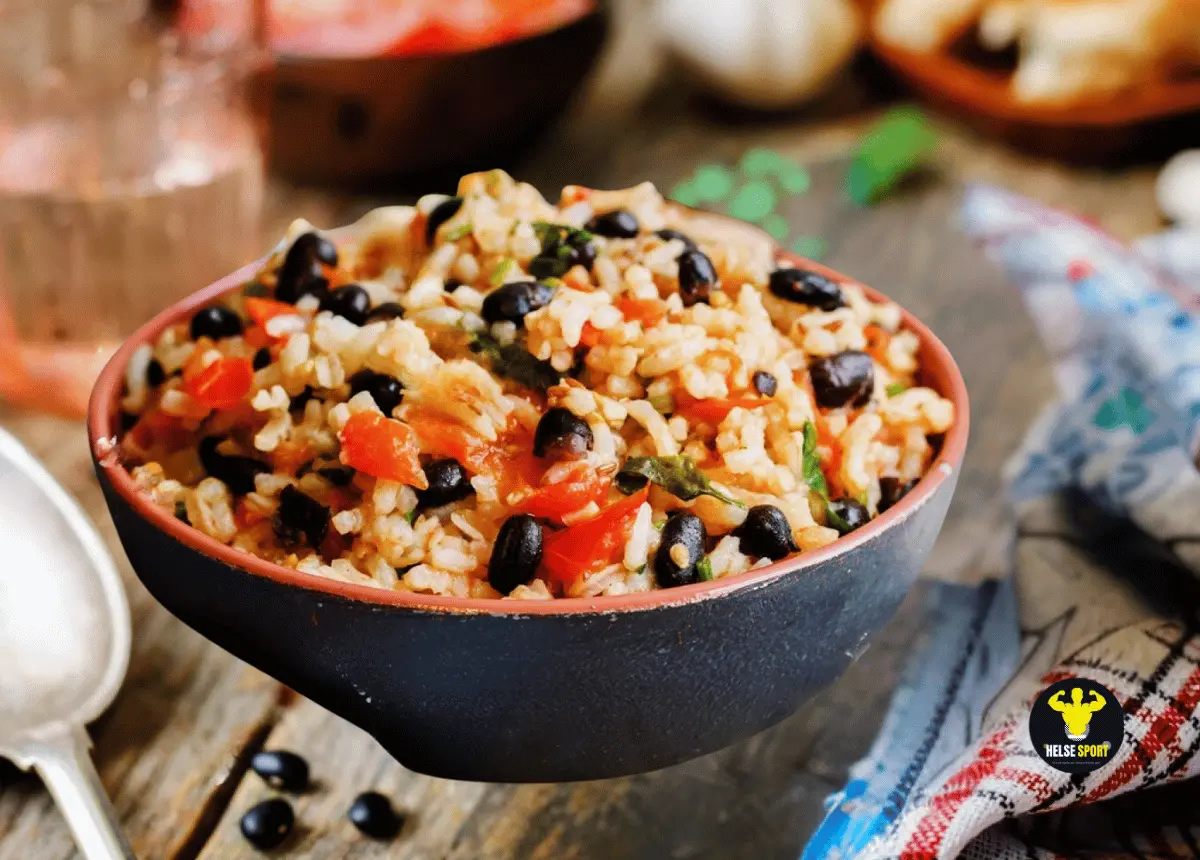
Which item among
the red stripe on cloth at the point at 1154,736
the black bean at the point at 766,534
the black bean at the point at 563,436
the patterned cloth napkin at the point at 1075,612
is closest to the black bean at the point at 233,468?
the black bean at the point at 563,436

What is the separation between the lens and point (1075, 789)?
152 cm

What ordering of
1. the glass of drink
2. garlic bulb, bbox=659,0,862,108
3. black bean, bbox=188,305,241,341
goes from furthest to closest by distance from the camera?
garlic bulb, bbox=659,0,862,108, the glass of drink, black bean, bbox=188,305,241,341

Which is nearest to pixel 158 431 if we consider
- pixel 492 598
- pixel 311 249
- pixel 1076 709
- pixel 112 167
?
pixel 311 249

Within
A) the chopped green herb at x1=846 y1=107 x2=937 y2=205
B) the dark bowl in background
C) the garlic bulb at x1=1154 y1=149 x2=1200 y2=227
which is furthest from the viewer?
the chopped green herb at x1=846 y1=107 x2=937 y2=205

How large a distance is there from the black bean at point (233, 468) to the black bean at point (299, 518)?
2.4 inches

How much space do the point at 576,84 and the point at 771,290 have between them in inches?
77.0

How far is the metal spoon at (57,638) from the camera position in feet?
5.27

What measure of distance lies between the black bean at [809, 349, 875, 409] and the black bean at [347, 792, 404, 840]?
750 mm

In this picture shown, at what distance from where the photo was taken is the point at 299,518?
56.9 inches

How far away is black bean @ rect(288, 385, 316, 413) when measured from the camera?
61.1 inches

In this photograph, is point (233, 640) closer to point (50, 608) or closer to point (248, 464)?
point (248, 464)

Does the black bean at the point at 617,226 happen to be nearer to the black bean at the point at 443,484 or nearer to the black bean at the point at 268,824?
the black bean at the point at 443,484

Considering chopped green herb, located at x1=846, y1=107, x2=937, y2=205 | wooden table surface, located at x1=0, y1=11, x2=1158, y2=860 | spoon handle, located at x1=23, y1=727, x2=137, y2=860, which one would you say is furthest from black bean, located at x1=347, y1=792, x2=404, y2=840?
chopped green herb, located at x1=846, y1=107, x2=937, y2=205

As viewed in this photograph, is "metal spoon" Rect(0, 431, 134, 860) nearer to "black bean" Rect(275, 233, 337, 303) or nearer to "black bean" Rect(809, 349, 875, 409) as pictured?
"black bean" Rect(275, 233, 337, 303)
